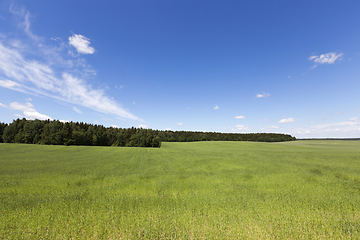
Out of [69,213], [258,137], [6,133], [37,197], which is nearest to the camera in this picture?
[69,213]

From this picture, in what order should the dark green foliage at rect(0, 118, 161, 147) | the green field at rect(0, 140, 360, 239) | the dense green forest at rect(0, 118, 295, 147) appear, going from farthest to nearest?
1. the dense green forest at rect(0, 118, 295, 147)
2. the dark green foliage at rect(0, 118, 161, 147)
3. the green field at rect(0, 140, 360, 239)

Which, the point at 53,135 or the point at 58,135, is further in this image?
the point at 58,135

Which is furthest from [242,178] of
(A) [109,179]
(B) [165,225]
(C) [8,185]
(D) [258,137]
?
(D) [258,137]

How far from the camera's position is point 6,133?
77.6m

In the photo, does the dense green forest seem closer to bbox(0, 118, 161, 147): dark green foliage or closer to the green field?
bbox(0, 118, 161, 147): dark green foliage

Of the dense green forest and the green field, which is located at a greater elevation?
the dense green forest

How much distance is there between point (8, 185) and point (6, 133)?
101 metres

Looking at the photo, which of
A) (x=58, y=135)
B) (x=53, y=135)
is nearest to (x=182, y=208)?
(x=58, y=135)

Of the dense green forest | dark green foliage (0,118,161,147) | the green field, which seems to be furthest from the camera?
the dense green forest

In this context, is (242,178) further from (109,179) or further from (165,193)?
(109,179)

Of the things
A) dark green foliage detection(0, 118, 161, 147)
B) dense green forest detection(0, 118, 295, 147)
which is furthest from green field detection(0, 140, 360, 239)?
dense green forest detection(0, 118, 295, 147)

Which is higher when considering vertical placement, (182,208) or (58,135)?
(58,135)

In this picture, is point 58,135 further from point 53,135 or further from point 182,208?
point 182,208

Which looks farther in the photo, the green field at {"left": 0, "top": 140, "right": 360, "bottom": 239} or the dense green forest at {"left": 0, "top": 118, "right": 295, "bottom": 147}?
the dense green forest at {"left": 0, "top": 118, "right": 295, "bottom": 147}
